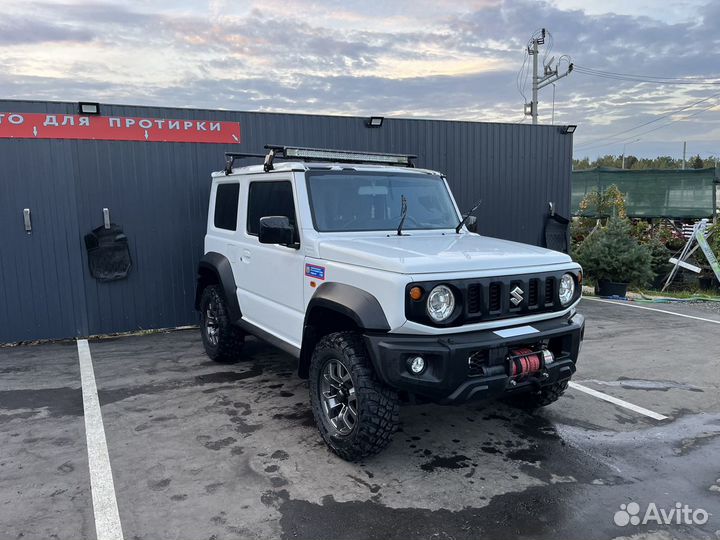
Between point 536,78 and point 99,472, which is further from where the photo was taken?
point 536,78

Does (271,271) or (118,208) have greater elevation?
(118,208)

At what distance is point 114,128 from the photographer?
729 cm

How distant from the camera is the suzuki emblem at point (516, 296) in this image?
3.58 meters

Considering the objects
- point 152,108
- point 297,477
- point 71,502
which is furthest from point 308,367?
point 152,108

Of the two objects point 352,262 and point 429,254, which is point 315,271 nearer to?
point 352,262

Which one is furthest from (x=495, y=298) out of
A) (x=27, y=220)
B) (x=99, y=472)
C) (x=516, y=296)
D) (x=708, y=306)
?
(x=708, y=306)

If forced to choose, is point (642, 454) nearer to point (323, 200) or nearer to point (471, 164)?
point (323, 200)

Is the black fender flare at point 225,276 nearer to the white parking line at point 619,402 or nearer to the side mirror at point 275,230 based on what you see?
the side mirror at point 275,230

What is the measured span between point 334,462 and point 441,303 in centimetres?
133

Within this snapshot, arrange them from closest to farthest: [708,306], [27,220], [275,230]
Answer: [275,230]
[27,220]
[708,306]

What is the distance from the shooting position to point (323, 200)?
173 inches

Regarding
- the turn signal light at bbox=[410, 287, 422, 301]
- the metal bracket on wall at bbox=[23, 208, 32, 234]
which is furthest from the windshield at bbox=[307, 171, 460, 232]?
the metal bracket on wall at bbox=[23, 208, 32, 234]

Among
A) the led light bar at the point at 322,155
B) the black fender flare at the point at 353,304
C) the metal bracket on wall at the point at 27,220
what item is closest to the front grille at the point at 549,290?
the black fender flare at the point at 353,304

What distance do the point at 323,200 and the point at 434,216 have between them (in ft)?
3.48
